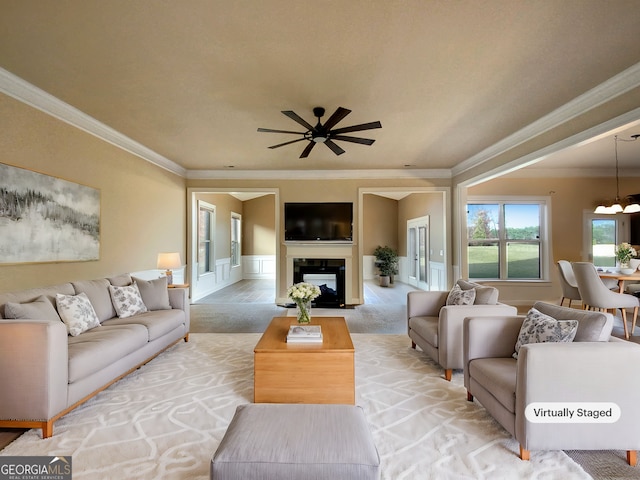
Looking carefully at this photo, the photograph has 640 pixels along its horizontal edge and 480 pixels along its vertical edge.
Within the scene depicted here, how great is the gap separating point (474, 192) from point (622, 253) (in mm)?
2596

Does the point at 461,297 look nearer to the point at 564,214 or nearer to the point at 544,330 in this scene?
the point at 544,330

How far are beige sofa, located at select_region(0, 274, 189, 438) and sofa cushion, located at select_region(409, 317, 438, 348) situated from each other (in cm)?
275

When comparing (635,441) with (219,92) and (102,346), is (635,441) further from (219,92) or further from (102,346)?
(219,92)

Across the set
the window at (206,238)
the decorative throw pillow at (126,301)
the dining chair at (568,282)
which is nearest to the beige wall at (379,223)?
the window at (206,238)

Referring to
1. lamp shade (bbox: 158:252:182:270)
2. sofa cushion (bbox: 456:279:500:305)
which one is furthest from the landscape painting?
sofa cushion (bbox: 456:279:500:305)

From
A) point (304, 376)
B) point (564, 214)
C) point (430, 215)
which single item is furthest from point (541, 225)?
point (304, 376)

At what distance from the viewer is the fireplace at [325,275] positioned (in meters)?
6.50

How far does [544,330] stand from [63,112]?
16.1ft

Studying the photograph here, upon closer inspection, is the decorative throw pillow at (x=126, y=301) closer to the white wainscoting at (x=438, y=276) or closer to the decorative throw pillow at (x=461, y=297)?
the decorative throw pillow at (x=461, y=297)

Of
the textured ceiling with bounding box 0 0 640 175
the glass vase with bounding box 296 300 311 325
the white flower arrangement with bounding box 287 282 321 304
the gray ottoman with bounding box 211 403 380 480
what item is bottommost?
the gray ottoman with bounding box 211 403 380 480

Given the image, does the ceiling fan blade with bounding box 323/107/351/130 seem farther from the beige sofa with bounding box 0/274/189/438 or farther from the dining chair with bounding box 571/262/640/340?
the dining chair with bounding box 571/262/640/340

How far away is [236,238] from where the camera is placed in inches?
413

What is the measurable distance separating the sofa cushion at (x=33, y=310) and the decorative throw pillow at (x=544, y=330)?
Answer: 3572mm

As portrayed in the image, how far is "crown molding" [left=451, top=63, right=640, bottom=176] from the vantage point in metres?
2.74
